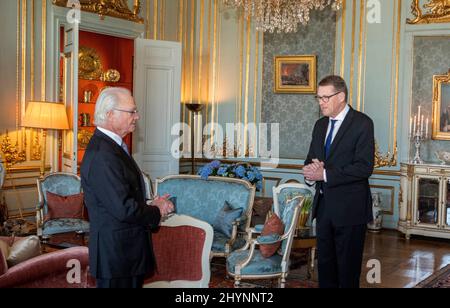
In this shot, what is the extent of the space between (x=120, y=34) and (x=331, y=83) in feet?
16.5

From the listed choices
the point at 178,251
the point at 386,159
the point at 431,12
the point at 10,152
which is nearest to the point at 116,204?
the point at 178,251

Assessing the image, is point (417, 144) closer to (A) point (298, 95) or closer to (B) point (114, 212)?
(A) point (298, 95)

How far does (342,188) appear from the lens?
9.93ft

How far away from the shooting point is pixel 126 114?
2.36 metres

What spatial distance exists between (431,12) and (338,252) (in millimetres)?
5186

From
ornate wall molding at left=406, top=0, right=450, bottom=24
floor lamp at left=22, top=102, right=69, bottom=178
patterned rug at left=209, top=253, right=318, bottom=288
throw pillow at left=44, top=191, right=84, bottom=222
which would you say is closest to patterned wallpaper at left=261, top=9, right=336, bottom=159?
ornate wall molding at left=406, top=0, right=450, bottom=24

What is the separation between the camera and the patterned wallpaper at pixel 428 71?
289 inches

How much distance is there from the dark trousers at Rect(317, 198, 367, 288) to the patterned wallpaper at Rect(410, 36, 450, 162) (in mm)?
4772

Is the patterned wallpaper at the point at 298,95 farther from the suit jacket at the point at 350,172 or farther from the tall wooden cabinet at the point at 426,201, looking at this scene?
the suit jacket at the point at 350,172

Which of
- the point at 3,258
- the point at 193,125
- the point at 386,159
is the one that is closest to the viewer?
the point at 3,258

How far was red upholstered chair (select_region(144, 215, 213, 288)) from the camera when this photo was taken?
2.87m

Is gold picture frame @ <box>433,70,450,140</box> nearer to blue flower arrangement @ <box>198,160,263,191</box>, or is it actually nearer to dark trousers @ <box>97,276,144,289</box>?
blue flower arrangement @ <box>198,160,263,191</box>

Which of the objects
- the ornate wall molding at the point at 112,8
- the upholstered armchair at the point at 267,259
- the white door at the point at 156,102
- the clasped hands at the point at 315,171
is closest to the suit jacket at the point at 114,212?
the clasped hands at the point at 315,171

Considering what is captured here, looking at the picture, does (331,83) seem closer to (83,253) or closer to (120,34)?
(83,253)
